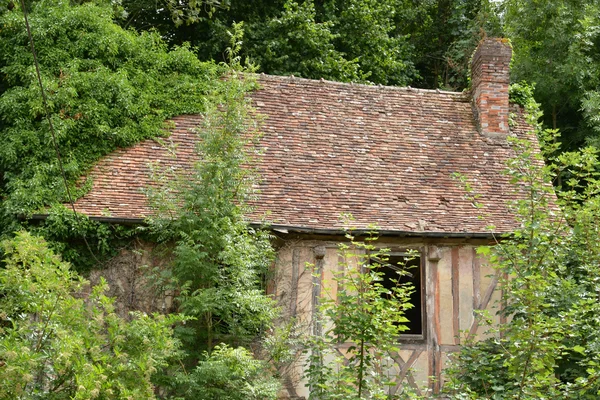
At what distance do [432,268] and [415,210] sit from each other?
3.26ft

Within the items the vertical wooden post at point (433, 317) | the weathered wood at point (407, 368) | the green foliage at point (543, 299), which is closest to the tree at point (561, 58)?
the vertical wooden post at point (433, 317)

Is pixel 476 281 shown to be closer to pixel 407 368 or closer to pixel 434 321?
pixel 434 321

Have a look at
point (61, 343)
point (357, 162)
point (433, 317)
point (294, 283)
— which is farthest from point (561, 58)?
point (61, 343)

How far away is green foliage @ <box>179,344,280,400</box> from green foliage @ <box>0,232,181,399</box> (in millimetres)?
843

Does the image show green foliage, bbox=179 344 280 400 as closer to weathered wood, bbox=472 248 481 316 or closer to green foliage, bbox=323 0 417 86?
weathered wood, bbox=472 248 481 316

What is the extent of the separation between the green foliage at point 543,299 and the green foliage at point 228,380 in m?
2.11

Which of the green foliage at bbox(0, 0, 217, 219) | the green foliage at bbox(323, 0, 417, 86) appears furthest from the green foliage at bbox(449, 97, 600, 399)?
the green foliage at bbox(323, 0, 417, 86)

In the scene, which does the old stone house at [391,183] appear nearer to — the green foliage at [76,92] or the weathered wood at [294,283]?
the weathered wood at [294,283]

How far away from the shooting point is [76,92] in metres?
12.8

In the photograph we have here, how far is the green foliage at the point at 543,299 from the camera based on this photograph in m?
7.76

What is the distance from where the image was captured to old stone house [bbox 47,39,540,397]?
11859 millimetres

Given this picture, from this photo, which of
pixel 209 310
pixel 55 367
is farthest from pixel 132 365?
pixel 209 310

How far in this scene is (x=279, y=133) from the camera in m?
13.9

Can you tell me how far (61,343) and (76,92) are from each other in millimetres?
6231
